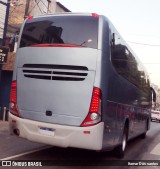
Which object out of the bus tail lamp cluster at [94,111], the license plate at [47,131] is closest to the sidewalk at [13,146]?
the license plate at [47,131]

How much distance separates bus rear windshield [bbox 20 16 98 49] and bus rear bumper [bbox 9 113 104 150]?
195 centimetres

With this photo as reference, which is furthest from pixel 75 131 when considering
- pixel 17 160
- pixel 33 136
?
pixel 17 160

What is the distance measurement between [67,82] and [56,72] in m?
0.39

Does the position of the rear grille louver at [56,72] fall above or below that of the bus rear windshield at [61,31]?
below

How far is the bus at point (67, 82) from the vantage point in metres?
7.31

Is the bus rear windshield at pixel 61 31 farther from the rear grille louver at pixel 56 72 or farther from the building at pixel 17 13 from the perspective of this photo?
the building at pixel 17 13

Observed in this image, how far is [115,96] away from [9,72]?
1275 cm

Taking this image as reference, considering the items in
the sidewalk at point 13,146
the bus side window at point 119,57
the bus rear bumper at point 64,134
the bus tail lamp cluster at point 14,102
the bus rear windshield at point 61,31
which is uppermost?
the bus rear windshield at point 61,31

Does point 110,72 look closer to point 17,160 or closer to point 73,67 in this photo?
point 73,67

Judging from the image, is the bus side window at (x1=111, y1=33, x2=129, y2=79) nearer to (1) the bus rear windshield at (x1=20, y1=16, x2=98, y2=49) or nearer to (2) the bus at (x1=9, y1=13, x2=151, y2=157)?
(2) the bus at (x1=9, y1=13, x2=151, y2=157)

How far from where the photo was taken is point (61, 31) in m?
8.00

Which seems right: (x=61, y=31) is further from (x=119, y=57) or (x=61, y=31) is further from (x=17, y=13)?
(x=17, y=13)

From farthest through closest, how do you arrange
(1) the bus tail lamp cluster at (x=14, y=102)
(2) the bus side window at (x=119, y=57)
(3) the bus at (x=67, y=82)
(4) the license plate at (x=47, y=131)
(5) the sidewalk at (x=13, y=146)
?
(5) the sidewalk at (x=13, y=146), (2) the bus side window at (x=119, y=57), (1) the bus tail lamp cluster at (x=14, y=102), (4) the license plate at (x=47, y=131), (3) the bus at (x=67, y=82)

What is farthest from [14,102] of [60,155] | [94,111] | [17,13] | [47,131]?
[17,13]
